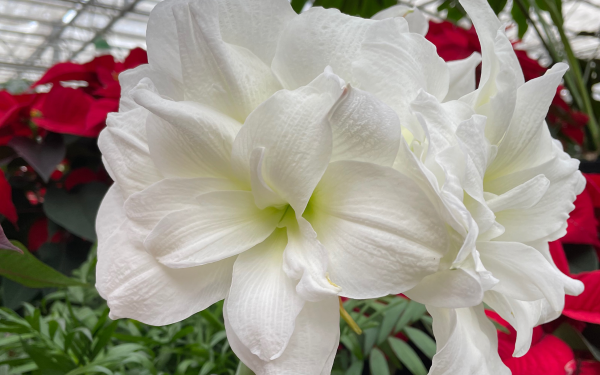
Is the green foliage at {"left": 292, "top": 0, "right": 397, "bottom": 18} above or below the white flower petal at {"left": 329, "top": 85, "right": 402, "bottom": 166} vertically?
below

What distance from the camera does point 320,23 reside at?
0.71 feet

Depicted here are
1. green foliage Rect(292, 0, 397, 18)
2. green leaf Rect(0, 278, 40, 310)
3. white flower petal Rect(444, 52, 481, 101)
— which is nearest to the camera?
white flower petal Rect(444, 52, 481, 101)

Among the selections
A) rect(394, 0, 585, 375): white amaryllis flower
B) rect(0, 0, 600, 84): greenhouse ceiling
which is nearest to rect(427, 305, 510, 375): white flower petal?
rect(394, 0, 585, 375): white amaryllis flower

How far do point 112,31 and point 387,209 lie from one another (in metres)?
5.34

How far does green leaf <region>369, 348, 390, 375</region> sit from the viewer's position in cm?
35

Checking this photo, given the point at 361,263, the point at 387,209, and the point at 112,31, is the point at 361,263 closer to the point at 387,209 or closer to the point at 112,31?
the point at 387,209

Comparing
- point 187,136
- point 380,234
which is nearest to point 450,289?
point 380,234

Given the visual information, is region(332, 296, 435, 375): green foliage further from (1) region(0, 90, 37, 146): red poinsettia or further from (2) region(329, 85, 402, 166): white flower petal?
(1) region(0, 90, 37, 146): red poinsettia

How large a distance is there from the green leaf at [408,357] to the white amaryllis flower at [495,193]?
13 centimetres

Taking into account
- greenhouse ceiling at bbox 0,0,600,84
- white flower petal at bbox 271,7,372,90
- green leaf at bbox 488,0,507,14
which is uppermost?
white flower petal at bbox 271,7,372,90

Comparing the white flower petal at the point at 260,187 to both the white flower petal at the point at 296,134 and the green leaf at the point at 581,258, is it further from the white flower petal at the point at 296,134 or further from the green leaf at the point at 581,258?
the green leaf at the point at 581,258

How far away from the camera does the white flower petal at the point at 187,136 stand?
0.65 ft

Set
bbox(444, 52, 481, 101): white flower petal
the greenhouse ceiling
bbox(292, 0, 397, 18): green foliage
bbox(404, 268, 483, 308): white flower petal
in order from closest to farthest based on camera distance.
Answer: bbox(404, 268, 483, 308): white flower petal → bbox(444, 52, 481, 101): white flower petal → bbox(292, 0, 397, 18): green foliage → the greenhouse ceiling

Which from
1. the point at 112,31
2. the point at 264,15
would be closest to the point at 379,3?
the point at 264,15
